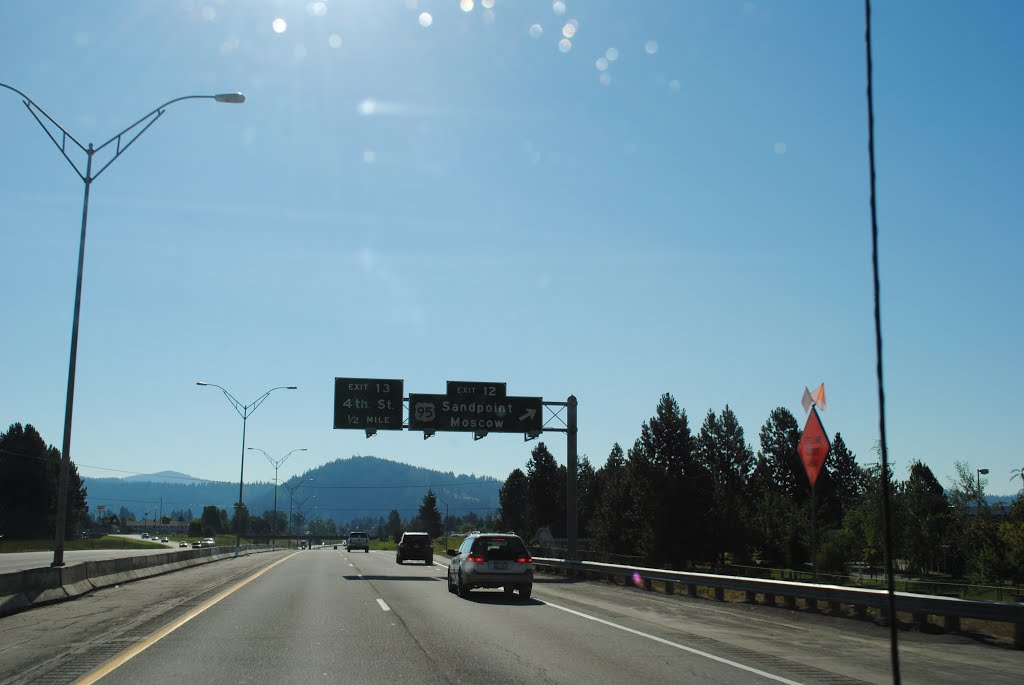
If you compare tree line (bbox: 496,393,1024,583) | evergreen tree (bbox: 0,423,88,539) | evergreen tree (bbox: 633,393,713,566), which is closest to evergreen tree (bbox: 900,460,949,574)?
tree line (bbox: 496,393,1024,583)

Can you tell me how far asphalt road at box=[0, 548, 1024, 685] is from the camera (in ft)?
32.9

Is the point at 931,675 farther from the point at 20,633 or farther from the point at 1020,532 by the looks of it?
the point at 1020,532

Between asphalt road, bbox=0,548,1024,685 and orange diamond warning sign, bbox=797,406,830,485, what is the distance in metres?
6.08

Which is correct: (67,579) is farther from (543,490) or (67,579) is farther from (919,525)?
(543,490)

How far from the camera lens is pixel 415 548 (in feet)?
159

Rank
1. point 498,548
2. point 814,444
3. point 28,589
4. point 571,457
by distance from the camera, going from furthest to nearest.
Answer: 1. point 571,457
2. point 814,444
3. point 498,548
4. point 28,589

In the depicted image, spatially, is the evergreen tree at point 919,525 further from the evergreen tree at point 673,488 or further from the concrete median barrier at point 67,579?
the concrete median barrier at point 67,579

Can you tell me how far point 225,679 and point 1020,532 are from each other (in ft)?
182

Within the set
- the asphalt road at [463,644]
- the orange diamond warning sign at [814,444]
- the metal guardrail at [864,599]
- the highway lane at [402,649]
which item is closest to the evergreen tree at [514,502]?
the metal guardrail at [864,599]

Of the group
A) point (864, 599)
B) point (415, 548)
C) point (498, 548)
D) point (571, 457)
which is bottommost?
point (415, 548)

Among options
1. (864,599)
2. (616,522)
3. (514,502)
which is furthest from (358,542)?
(864,599)

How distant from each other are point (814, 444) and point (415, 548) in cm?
2851

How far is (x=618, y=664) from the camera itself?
10812 mm

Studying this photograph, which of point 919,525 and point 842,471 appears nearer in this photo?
point 919,525
